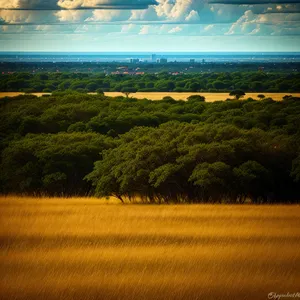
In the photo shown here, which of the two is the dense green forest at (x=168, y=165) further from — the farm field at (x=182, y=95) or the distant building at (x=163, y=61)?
the distant building at (x=163, y=61)

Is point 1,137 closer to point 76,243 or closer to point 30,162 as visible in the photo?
point 30,162

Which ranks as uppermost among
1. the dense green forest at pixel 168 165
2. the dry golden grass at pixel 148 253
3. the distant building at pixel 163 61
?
the dry golden grass at pixel 148 253

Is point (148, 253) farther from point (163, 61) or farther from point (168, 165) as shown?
point (163, 61)

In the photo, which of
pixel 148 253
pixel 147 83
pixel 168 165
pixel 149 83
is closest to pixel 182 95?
pixel 147 83

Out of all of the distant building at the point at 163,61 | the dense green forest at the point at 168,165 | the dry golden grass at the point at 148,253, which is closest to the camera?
the dry golden grass at the point at 148,253

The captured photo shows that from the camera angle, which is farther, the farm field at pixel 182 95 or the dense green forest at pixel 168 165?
the farm field at pixel 182 95

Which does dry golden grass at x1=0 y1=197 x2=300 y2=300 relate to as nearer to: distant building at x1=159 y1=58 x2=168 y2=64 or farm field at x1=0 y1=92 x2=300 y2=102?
farm field at x1=0 y1=92 x2=300 y2=102

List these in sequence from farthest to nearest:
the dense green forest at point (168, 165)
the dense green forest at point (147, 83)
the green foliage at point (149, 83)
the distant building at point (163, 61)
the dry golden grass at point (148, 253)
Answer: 1. the distant building at point (163, 61)
2. the green foliage at point (149, 83)
3. the dense green forest at point (147, 83)
4. the dense green forest at point (168, 165)
5. the dry golden grass at point (148, 253)

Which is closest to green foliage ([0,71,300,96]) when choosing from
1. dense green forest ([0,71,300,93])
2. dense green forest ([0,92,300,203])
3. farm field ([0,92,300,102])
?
dense green forest ([0,71,300,93])

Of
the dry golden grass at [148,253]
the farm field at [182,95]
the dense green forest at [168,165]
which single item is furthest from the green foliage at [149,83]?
the dry golden grass at [148,253]
